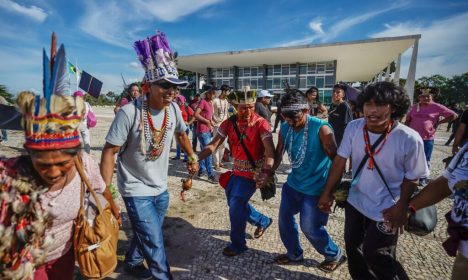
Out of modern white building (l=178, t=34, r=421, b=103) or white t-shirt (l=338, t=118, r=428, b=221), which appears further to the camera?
modern white building (l=178, t=34, r=421, b=103)

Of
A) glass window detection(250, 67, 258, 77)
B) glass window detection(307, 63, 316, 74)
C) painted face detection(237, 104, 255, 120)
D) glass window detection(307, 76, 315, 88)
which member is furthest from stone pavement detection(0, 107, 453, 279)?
glass window detection(250, 67, 258, 77)

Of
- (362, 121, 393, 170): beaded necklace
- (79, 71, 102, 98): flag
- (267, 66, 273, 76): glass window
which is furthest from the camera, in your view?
(267, 66, 273, 76): glass window

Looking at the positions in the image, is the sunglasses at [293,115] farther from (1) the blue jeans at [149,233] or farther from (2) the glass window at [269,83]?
(2) the glass window at [269,83]

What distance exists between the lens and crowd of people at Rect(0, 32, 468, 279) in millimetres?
1482

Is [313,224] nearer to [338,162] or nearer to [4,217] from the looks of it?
[338,162]

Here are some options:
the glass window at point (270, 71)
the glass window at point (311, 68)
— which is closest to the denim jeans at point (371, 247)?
the glass window at point (311, 68)

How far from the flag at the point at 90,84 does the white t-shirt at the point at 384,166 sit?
411 cm

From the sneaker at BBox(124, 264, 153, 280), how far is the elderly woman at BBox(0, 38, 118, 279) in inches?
50.8

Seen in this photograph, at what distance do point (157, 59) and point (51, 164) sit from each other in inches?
57.7

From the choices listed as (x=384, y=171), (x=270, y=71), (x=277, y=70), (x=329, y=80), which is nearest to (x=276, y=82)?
(x=277, y=70)

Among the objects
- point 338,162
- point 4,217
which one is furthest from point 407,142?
point 4,217

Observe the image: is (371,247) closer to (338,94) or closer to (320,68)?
(338,94)

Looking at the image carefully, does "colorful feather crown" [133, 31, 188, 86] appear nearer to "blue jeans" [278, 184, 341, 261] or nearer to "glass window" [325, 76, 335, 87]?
"blue jeans" [278, 184, 341, 261]

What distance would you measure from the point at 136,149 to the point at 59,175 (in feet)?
3.19
